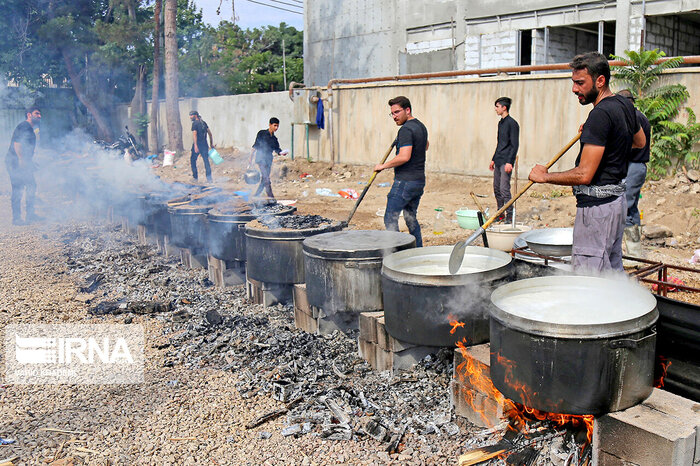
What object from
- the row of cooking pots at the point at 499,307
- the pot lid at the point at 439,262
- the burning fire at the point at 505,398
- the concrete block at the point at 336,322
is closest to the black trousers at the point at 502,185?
the row of cooking pots at the point at 499,307

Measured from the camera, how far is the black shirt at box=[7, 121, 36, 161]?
468 inches

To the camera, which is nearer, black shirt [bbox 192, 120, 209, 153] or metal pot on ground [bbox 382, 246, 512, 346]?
metal pot on ground [bbox 382, 246, 512, 346]

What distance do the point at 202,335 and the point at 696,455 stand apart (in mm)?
4197

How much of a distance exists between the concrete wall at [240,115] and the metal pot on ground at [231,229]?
518 inches

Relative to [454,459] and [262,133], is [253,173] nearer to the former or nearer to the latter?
[262,133]

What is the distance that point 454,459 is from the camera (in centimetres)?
342

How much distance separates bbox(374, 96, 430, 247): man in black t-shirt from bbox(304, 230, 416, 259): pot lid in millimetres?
1035

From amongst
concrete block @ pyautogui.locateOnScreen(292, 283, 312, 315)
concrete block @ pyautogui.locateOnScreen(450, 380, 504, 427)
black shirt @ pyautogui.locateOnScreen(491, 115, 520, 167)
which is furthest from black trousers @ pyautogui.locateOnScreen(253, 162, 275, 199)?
concrete block @ pyautogui.locateOnScreen(450, 380, 504, 427)

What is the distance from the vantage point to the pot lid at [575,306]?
113 inches


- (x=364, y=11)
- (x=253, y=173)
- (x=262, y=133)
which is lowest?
(x=253, y=173)

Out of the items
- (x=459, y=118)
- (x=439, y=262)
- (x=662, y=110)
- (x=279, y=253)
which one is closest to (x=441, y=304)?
(x=439, y=262)

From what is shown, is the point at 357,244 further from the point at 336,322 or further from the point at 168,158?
the point at 168,158

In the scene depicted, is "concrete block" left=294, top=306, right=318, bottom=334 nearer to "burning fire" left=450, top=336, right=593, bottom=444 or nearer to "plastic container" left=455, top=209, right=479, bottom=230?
"burning fire" left=450, top=336, right=593, bottom=444

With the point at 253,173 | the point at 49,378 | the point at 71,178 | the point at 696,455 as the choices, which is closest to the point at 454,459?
the point at 696,455
